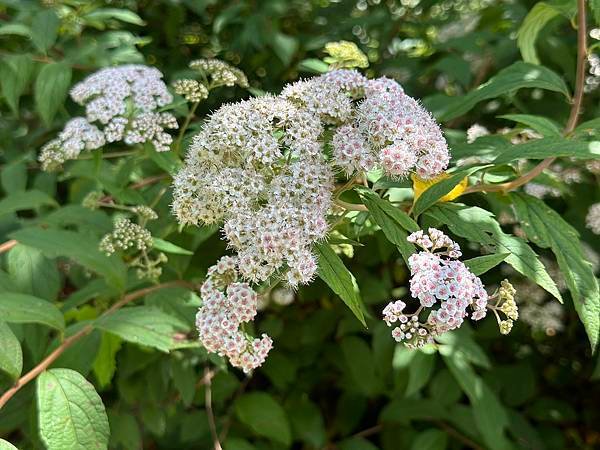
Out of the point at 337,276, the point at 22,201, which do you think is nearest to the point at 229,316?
the point at 337,276

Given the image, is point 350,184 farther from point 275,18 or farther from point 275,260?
point 275,18

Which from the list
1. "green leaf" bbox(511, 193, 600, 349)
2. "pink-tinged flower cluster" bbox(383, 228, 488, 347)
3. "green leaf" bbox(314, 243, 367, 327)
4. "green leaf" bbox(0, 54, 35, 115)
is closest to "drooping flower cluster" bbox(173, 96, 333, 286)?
"green leaf" bbox(314, 243, 367, 327)

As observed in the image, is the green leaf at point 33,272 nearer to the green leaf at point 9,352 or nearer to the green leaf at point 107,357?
the green leaf at point 107,357

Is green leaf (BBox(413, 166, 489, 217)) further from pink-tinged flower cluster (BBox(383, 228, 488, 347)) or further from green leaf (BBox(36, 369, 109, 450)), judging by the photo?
green leaf (BBox(36, 369, 109, 450))

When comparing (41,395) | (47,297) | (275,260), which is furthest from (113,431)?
(275,260)

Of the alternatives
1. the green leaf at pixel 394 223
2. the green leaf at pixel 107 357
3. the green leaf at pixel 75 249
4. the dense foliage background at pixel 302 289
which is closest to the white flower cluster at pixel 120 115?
the dense foliage background at pixel 302 289
